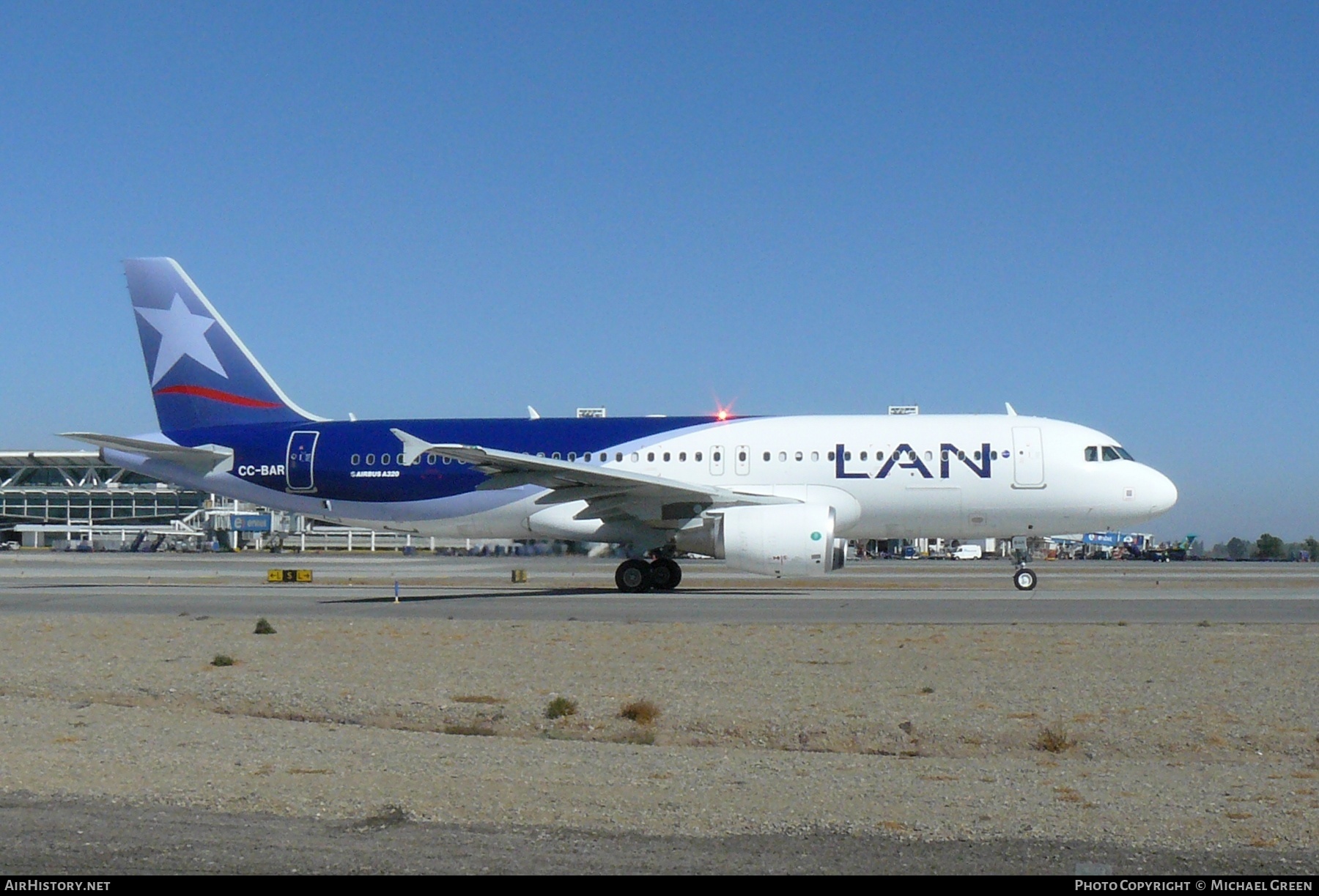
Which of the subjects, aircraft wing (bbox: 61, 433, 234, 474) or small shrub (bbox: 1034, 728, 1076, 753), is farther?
aircraft wing (bbox: 61, 433, 234, 474)

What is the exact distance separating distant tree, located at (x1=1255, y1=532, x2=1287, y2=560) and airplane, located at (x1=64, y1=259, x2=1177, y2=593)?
3197 inches

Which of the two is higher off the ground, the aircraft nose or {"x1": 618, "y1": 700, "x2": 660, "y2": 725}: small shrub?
the aircraft nose

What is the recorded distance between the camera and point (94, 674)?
1227 centimetres

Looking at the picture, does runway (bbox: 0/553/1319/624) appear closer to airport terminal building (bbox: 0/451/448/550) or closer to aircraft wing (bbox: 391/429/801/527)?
aircraft wing (bbox: 391/429/801/527)

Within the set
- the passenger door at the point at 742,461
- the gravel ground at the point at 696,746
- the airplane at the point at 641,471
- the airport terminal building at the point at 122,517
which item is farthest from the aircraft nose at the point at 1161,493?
the airport terminal building at the point at 122,517

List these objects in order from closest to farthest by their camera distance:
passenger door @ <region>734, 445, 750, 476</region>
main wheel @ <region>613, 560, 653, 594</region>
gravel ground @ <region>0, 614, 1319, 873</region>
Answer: gravel ground @ <region>0, 614, 1319, 873</region>, main wheel @ <region>613, 560, 653, 594</region>, passenger door @ <region>734, 445, 750, 476</region>

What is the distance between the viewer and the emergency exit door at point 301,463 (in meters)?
27.3

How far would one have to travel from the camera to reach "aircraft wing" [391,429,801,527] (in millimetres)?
23406

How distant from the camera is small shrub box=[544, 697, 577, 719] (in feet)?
32.2

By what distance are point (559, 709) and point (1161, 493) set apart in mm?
19436

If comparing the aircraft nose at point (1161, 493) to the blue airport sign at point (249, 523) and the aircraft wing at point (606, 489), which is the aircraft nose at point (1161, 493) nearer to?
the aircraft wing at point (606, 489)

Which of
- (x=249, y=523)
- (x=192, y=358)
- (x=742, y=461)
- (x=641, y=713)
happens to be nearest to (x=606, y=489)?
(x=742, y=461)

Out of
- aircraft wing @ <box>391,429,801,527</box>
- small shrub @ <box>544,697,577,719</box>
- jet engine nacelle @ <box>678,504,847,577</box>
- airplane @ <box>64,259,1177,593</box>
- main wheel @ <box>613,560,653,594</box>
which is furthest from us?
main wheel @ <box>613,560,653,594</box>

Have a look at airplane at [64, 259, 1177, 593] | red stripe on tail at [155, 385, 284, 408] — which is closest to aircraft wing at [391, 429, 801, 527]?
airplane at [64, 259, 1177, 593]
